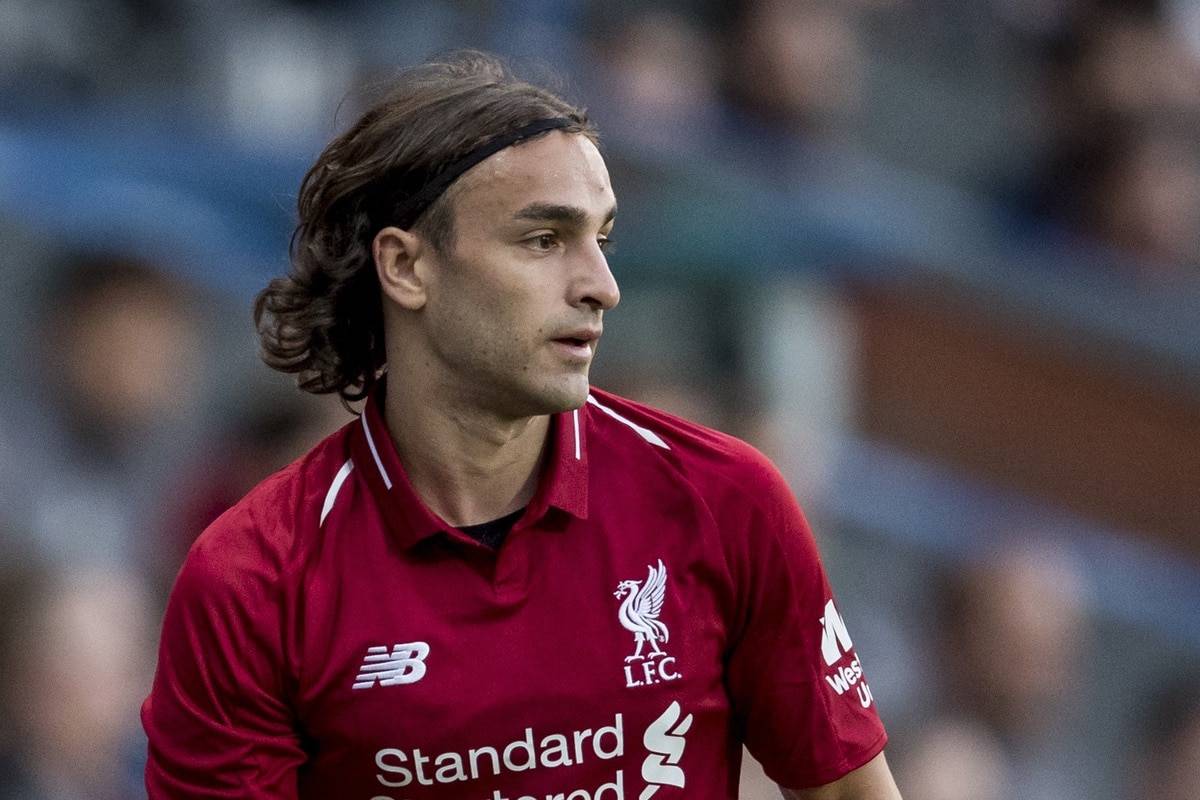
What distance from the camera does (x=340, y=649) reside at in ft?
9.86

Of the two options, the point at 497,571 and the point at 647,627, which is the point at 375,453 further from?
the point at 647,627

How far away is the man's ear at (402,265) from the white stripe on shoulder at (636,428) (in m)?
0.35

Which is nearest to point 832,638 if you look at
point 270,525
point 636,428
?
point 636,428

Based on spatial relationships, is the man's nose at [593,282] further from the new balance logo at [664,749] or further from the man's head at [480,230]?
the new balance logo at [664,749]

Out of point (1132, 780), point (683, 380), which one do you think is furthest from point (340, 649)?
point (1132, 780)

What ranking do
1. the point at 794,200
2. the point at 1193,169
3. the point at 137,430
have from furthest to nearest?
the point at 1193,169 < the point at 794,200 < the point at 137,430

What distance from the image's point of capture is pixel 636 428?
10.7ft

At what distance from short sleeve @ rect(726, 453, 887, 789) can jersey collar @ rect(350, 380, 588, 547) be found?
0.28 metres

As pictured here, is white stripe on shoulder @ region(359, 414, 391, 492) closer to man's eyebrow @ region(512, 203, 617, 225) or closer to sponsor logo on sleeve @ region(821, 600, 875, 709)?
man's eyebrow @ region(512, 203, 617, 225)

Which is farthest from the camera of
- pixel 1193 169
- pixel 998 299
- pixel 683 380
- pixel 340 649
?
pixel 1193 169

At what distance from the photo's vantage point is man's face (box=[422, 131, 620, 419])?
3061 mm

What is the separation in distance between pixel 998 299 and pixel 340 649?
583 centimetres

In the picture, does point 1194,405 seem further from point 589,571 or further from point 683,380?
point 589,571

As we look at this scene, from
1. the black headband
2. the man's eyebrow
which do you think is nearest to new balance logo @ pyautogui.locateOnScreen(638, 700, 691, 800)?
the man's eyebrow
